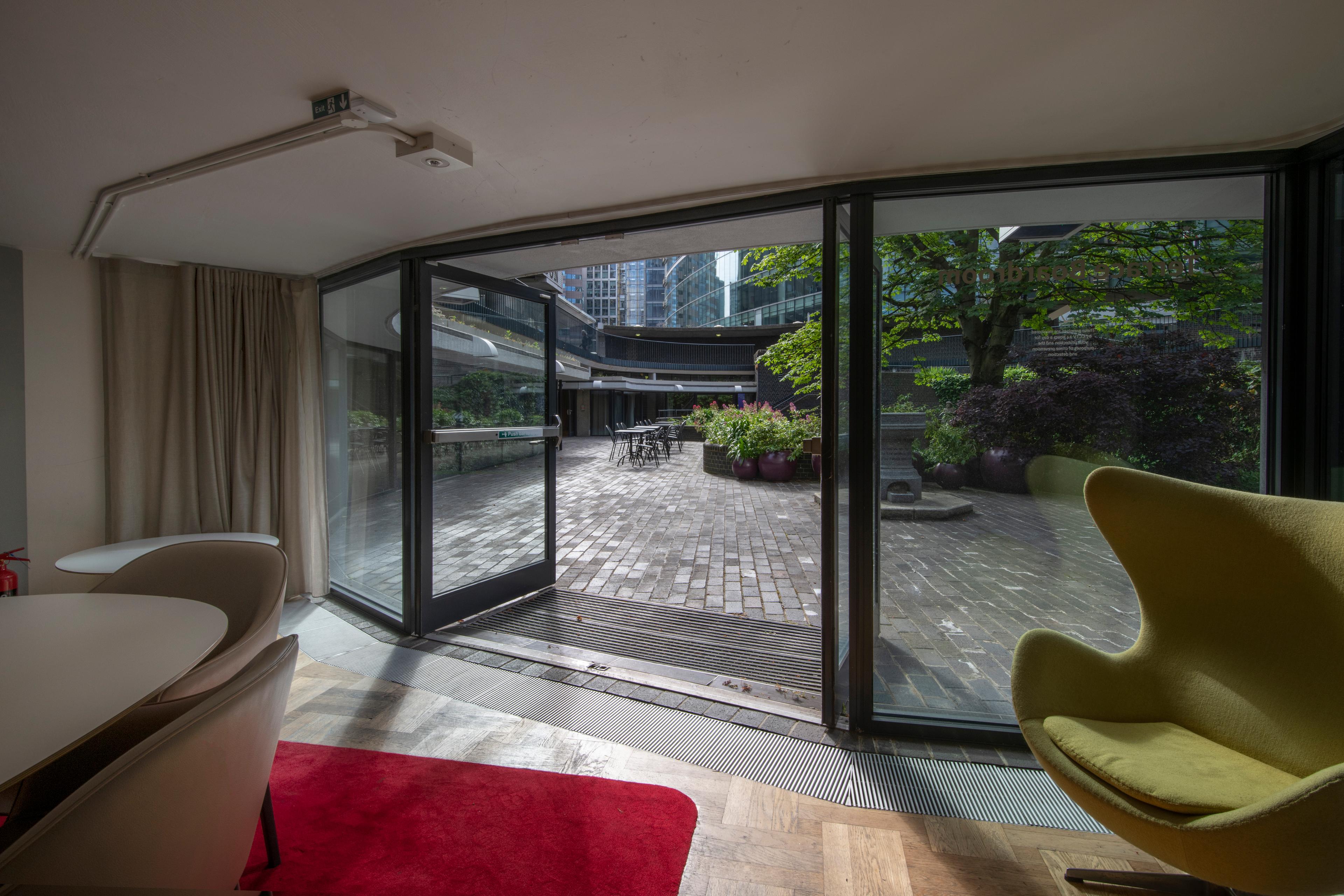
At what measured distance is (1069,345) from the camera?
204 cm

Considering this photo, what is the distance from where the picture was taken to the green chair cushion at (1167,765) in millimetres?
1147

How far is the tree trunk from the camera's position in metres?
2.10

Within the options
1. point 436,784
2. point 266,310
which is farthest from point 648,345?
point 436,784

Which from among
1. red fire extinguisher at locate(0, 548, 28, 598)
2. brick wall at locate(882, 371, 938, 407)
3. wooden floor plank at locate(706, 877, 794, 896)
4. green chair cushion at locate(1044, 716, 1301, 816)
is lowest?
wooden floor plank at locate(706, 877, 794, 896)

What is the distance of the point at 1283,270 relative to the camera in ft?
6.31

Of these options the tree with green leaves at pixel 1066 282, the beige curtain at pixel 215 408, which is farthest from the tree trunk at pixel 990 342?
the beige curtain at pixel 215 408

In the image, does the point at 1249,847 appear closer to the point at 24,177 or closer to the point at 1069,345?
the point at 1069,345

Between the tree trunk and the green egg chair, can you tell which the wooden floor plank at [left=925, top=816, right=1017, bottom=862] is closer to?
the green egg chair

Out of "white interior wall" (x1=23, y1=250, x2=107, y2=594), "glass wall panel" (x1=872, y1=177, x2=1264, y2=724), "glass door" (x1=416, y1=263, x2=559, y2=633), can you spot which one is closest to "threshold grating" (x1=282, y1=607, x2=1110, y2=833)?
"glass wall panel" (x1=872, y1=177, x2=1264, y2=724)

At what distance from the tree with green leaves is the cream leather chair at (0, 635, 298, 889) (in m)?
2.11

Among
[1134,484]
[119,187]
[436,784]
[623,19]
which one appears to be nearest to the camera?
[623,19]

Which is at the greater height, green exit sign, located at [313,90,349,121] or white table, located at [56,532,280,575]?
green exit sign, located at [313,90,349,121]

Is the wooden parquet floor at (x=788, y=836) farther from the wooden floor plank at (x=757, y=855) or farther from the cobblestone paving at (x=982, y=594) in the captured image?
the cobblestone paving at (x=982, y=594)

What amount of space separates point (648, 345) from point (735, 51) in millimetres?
29688
